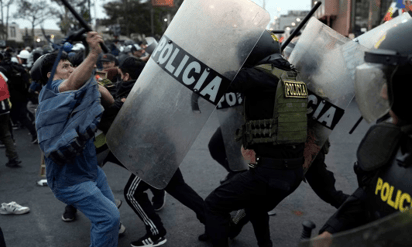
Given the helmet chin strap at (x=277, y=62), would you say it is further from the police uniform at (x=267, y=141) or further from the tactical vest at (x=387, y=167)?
the tactical vest at (x=387, y=167)

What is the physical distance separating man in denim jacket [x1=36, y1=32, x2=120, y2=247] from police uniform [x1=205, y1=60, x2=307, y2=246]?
25.9 inches

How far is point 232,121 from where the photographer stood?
3.20 m

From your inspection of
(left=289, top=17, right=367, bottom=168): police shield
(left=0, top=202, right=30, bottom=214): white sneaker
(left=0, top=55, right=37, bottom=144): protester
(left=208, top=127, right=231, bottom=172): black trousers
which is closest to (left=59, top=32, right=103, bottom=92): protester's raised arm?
(left=289, top=17, right=367, bottom=168): police shield

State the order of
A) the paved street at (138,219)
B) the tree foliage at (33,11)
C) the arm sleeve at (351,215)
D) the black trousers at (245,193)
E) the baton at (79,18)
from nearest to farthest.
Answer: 1. the arm sleeve at (351,215)
2. the baton at (79,18)
3. the black trousers at (245,193)
4. the paved street at (138,219)
5. the tree foliage at (33,11)

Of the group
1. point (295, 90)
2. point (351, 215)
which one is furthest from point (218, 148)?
point (351, 215)

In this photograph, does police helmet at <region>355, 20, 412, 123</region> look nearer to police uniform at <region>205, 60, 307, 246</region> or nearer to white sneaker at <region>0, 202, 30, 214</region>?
police uniform at <region>205, 60, 307, 246</region>

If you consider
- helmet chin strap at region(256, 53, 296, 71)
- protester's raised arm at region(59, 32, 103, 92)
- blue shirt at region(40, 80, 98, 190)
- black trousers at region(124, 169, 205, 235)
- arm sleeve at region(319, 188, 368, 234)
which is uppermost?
helmet chin strap at region(256, 53, 296, 71)

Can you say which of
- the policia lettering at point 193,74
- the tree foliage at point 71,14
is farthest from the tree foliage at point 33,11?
the policia lettering at point 193,74

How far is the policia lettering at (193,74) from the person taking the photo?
2293mm

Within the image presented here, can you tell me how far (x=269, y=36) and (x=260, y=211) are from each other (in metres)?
1.17

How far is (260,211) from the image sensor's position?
8.98ft

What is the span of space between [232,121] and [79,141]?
129cm

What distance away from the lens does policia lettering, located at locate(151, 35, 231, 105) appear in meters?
2.29

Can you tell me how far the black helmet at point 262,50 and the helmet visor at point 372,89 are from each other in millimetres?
1114
